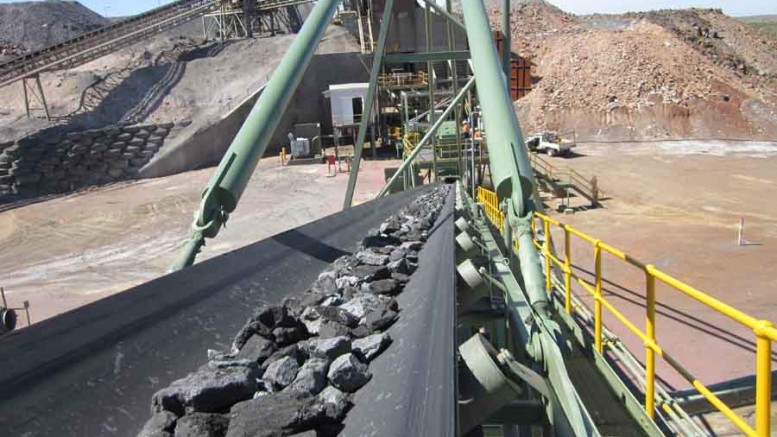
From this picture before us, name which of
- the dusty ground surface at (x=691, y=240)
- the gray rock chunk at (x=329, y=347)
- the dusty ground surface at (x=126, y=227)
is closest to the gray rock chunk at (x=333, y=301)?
the gray rock chunk at (x=329, y=347)

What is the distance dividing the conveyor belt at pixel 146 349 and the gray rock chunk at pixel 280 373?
32 cm

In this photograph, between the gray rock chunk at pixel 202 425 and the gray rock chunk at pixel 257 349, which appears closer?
the gray rock chunk at pixel 202 425

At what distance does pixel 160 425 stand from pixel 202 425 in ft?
0.54

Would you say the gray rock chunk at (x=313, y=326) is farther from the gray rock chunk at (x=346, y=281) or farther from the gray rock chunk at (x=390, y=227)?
the gray rock chunk at (x=390, y=227)

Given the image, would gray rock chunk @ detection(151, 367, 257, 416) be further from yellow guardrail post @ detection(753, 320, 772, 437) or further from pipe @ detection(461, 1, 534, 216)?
pipe @ detection(461, 1, 534, 216)

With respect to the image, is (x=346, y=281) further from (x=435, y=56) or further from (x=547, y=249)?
(x=435, y=56)

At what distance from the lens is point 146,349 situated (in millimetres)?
2447

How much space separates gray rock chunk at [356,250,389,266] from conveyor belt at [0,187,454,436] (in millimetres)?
422

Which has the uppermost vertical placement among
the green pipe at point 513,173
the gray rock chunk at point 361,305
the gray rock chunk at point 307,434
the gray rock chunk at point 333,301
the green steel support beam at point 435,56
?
the green steel support beam at point 435,56

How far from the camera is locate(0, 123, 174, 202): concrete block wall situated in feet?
79.8

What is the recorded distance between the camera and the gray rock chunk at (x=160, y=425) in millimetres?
1916

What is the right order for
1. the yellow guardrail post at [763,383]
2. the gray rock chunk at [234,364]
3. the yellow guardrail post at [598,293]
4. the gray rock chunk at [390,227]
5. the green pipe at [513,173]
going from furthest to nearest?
the gray rock chunk at [390,227], the green pipe at [513,173], the yellow guardrail post at [598,293], the gray rock chunk at [234,364], the yellow guardrail post at [763,383]

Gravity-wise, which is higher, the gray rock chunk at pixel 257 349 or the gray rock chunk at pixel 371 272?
the gray rock chunk at pixel 371 272

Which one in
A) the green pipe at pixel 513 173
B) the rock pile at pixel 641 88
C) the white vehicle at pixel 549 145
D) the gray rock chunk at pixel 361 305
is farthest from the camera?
the rock pile at pixel 641 88
